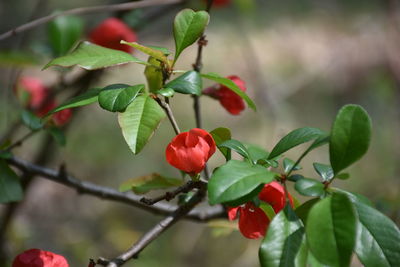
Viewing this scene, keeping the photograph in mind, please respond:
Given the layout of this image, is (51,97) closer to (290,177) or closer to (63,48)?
(63,48)

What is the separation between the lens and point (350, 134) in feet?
1.54

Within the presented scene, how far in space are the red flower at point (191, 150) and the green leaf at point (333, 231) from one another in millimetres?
159

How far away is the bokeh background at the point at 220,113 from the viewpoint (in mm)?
1674

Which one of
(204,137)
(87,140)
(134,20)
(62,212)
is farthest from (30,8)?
(204,137)

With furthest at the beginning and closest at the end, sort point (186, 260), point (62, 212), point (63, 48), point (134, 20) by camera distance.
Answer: point (62, 212) → point (186, 260) → point (134, 20) → point (63, 48)

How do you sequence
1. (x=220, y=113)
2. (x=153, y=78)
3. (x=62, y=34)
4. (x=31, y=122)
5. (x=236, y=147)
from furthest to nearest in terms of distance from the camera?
1. (x=220, y=113)
2. (x=62, y=34)
3. (x=31, y=122)
4. (x=153, y=78)
5. (x=236, y=147)

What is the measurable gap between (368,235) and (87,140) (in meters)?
2.21

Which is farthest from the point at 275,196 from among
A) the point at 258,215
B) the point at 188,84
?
the point at 188,84

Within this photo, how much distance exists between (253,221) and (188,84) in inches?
6.8

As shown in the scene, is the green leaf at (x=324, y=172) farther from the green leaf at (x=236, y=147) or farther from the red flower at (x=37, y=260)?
the red flower at (x=37, y=260)

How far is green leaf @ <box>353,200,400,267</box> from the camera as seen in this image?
1.50ft

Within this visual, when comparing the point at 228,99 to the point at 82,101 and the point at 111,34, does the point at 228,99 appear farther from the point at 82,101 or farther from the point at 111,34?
the point at 111,34

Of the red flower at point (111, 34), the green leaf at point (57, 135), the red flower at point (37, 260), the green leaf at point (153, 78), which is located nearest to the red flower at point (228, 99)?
the green leaf at point (153, 78)

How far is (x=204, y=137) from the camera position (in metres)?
0.56
